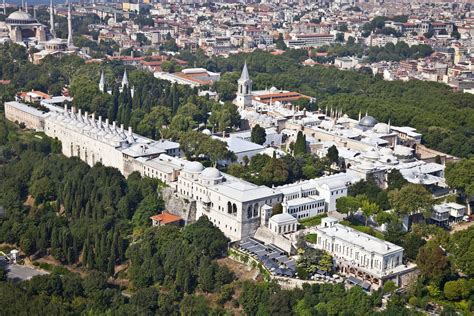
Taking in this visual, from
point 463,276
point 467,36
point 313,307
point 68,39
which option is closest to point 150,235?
point 313,307

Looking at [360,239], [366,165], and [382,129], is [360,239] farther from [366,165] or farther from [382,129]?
[382,129]

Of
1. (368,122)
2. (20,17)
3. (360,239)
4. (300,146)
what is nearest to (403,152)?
(300,146)

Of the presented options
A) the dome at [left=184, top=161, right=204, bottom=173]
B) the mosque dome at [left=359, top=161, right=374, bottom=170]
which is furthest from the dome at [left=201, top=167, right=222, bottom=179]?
the mosque dome at [left=359, top=161, right=374, bottom=170]

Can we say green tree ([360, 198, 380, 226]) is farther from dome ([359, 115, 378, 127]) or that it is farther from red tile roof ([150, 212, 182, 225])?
dome ([359, 115, 378, 127])

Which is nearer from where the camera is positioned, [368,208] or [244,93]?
[368,208]

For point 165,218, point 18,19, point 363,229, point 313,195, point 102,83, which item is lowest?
point 165,218

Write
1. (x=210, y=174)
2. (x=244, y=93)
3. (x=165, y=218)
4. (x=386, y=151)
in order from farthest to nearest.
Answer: (x=244, y=93), (x=386, y=151), (x=210, y=174), (x=165, y=218)

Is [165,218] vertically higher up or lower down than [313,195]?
lower down

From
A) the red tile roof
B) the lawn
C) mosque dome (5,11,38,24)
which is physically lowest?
the red tile roof

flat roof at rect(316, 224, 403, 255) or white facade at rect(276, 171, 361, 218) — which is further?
white facade at rect(276, 171, 361, 218)
